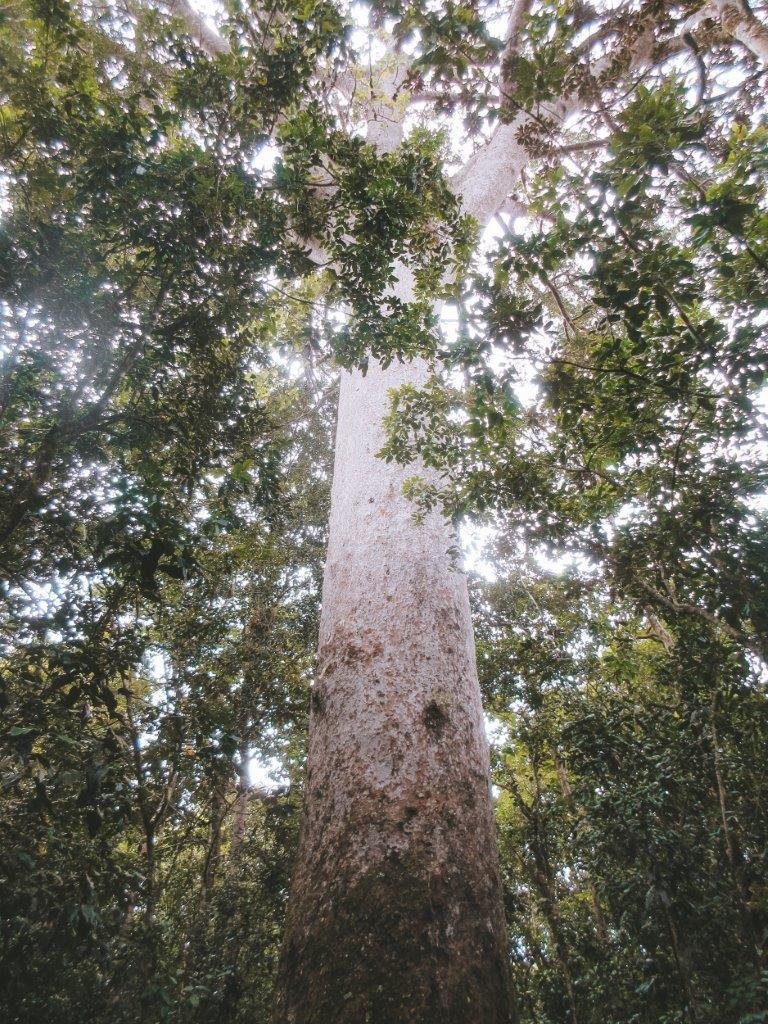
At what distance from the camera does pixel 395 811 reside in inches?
71.8

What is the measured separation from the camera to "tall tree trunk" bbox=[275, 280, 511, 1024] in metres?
1.47

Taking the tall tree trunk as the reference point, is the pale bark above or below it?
above

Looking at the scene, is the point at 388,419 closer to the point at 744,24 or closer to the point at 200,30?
the point at 744,24

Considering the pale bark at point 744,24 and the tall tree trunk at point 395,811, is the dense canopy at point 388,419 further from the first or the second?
the tall tree trunk at point 395,811

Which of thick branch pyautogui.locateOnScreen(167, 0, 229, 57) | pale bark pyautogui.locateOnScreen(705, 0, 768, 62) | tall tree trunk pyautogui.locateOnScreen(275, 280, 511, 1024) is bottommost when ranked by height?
tall tree trunk pyautogui.locateOnScreen(275, 280, 511, 1024)

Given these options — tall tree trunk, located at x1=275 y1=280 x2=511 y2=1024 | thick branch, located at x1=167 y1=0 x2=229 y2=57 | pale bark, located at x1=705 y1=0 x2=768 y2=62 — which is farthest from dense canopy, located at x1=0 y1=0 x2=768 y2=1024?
thick branch, located at x1=167 y1=0 x2=229 y2=57

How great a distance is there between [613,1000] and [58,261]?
5.78m

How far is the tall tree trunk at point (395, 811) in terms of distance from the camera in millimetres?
1474

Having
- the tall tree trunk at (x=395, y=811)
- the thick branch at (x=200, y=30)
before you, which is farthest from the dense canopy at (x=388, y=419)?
the thick branch at (x=200, y=30)

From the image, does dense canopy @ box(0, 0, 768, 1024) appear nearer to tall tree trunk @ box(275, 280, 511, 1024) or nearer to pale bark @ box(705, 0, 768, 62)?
pale bark @ box(705, 0, 768, 62)

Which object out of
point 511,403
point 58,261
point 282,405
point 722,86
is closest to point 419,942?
point 511,403

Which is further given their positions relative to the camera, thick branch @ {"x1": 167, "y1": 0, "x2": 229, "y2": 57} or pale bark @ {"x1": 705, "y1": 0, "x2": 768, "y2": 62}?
thick branch @ {"x1": 167, "y1": 0, "x2": 229, "y2": 57}

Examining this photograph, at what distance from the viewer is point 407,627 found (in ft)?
8.09

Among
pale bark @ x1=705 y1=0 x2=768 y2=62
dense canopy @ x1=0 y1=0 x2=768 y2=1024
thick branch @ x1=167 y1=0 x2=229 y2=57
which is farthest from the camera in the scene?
thick branch @ x1=167 y1=0 x2=229 y2=57
